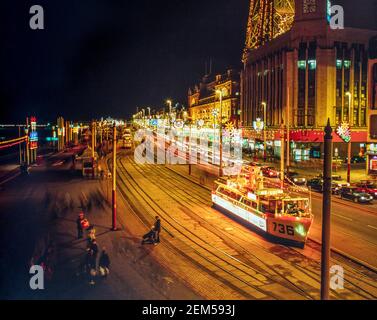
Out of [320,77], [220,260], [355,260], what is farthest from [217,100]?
[220,260]

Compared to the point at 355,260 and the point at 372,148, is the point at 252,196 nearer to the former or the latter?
the point at 355,260

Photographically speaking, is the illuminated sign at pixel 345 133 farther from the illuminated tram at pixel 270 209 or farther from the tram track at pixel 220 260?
the tram track at pixel 220 260

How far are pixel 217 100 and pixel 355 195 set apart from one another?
92.5 meters

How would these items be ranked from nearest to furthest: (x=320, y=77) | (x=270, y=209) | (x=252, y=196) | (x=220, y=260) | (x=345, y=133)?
(x=220, y=260) → (x=270, y=209) → (x=252, y=196) → (x=345, y=133) → (x=320, y=77)

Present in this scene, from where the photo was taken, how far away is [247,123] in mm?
96625

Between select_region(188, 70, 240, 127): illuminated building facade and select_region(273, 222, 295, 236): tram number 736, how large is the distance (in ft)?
209

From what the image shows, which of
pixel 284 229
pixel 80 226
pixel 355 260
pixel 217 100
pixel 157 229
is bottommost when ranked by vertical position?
pixel 355 260

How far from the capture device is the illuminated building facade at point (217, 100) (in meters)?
116

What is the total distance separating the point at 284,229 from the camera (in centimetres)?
2228

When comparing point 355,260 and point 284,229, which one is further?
point 284,229

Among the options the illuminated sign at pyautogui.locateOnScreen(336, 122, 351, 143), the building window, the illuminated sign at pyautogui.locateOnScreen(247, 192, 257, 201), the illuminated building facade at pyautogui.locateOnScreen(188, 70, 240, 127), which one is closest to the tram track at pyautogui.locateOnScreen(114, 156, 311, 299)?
the illuminated sign at pyautogui.locateOnScreen(247, 192, 257, 201)

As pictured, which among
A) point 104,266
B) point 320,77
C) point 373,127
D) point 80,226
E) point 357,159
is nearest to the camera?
point 104,266

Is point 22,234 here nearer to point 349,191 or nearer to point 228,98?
point 349,191

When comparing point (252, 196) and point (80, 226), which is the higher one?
point (252, 196)
